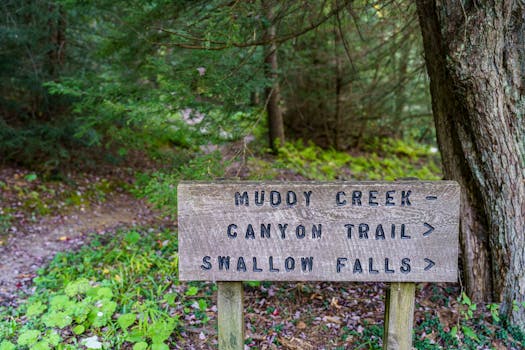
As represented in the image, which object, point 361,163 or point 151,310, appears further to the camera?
point 361,163

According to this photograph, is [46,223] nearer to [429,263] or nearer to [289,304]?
[289,304]

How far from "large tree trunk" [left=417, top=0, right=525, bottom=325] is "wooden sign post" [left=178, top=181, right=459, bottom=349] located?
3.38ft

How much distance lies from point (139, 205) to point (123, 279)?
3.59 m

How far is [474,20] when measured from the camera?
9.63 feet

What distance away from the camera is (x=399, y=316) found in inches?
103

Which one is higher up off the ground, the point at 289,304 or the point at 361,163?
the point at 361,163

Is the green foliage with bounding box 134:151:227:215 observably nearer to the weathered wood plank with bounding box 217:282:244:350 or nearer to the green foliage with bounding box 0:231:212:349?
the green foliage with bounding box 0:231:212:349

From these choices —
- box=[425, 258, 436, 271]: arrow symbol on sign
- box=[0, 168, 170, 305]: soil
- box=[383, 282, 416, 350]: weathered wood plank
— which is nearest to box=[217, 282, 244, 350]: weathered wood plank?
box=[383, 282, 416, 350]: weathered wood plank

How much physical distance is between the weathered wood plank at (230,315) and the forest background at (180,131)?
66 centimetres

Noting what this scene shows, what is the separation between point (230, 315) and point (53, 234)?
4.48 metres

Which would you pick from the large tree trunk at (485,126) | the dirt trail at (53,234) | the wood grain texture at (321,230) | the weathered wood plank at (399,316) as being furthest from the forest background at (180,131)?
the wood grain texture at (321,230)

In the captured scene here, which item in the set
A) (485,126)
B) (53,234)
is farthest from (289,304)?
(53,234)

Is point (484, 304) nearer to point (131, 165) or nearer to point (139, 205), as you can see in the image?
point (139, 205)

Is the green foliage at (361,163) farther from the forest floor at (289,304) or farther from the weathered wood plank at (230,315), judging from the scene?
the weathered wood plank at (230,315)
